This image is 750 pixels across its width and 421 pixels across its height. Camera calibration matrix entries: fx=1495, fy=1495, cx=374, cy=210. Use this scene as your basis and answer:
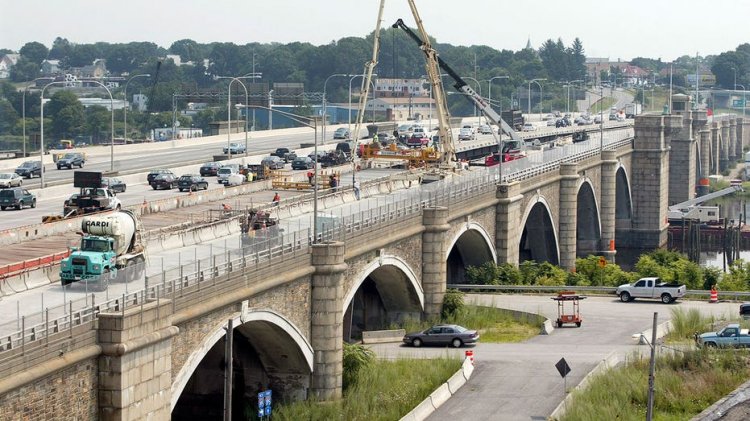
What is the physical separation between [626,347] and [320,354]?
49.4ft

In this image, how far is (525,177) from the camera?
88500 mm

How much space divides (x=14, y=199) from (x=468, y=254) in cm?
2328

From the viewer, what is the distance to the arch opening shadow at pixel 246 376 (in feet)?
159

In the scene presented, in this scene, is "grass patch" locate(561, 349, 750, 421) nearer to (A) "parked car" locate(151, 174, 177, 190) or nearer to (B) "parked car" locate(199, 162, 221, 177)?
(A) "parked car" locate(151, 174, 177, 190)

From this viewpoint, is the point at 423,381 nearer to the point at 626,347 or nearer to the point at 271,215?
the point at 626,347

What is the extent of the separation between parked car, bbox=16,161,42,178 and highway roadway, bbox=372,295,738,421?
122 feet

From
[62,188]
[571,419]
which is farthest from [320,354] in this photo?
[62,188]

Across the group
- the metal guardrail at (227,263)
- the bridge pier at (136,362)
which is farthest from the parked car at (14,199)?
the bridge pier at (136,362)

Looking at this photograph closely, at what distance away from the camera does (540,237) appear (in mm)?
96438

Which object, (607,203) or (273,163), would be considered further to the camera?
(607,203)

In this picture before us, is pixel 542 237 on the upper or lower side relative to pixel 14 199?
lower

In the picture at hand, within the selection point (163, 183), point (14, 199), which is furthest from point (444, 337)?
point (163, 183)

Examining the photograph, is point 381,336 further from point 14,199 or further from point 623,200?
point 623,200

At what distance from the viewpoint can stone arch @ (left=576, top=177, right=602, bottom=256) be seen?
112500mm
